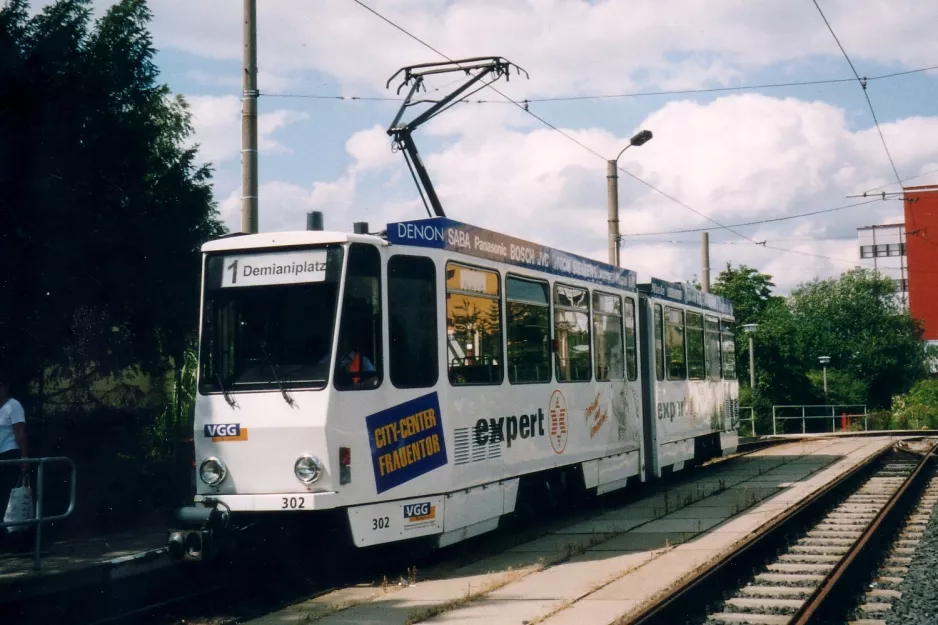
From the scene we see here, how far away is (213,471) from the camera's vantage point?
923 centimetres

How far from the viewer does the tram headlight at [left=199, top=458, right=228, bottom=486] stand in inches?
361

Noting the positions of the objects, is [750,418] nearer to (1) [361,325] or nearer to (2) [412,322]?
(2) [412,322]

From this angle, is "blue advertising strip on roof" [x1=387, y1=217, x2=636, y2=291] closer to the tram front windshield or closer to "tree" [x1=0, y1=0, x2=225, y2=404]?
the tram front windshield

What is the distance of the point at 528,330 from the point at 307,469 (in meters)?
3.66

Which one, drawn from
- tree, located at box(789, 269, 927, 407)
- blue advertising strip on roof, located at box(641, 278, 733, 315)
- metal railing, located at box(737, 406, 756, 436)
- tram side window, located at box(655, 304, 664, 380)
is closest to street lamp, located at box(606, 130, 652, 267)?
blue advertising strip on roof, located at box(641, 278, 733, 315)

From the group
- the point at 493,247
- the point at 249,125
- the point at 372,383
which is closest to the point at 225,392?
the point at 372,383

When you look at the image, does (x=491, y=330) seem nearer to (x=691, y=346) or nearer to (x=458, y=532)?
(x=458, y=532)

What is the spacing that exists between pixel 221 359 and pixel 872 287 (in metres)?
76.5

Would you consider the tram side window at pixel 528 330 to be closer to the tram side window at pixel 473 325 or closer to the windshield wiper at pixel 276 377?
the tram side window at pixel 473 325

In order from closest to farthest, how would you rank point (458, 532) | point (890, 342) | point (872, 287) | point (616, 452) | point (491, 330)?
point (458, 532)
point (491, 330)
point (616, 452)
point (890, 342)
point (872, 287)

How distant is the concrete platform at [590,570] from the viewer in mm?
7863

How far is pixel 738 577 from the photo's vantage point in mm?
9336

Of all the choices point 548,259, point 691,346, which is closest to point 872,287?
point 691,346

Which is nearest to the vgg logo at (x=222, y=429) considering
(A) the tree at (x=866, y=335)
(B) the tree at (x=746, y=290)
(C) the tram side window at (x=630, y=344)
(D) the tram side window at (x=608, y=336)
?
(D) the tram side window at (x=608, y=336)
